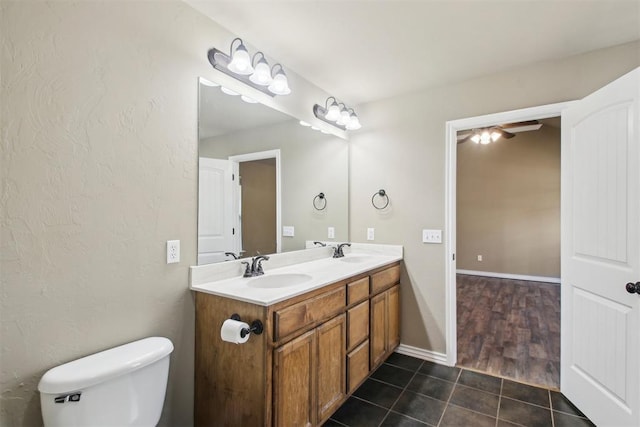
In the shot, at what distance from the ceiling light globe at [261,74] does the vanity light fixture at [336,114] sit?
2.53 feet

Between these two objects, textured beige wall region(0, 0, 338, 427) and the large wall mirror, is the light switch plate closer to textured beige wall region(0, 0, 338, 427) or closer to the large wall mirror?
the large wall mirror

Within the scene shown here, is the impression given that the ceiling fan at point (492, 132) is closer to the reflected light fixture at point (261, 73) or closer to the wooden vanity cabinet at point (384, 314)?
the wooden vanity cabinet at point (384, 314)

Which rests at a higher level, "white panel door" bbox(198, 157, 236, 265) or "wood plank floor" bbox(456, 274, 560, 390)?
"white panel door" bbox(198, 157, 236, 265)

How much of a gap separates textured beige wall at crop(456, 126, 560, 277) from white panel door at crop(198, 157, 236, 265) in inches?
211

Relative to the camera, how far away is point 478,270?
598 cm

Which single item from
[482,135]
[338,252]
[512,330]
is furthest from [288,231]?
[482,135]

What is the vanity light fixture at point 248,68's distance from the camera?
5.78 ft

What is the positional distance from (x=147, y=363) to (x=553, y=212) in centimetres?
634

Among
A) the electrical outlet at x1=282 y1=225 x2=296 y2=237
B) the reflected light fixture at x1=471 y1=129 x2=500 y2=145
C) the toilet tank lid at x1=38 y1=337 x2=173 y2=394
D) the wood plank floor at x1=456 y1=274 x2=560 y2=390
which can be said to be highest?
the reflected light fixture at x1=471 y1=129 x2=500 y2=145

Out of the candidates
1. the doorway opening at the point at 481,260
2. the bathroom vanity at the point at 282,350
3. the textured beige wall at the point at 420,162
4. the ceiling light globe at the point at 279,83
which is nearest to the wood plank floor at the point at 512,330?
the doorway opening at the point at 481,260

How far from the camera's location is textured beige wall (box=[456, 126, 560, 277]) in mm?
5391

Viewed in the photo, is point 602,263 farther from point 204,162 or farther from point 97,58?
point 97,58

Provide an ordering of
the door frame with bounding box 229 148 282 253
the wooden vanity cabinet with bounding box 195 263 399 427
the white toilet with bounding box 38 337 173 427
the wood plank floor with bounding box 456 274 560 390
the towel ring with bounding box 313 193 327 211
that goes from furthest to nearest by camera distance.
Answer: the towel ring with bounding box 313 193 327 211
the wood plank floor with bounding box 456 274 560 390
the door frame with bounding box 229 148 282 253
the wooden vanity cabinet with bounding box 195 263 399 427
the white toilet with bounding box 38 337 173 427

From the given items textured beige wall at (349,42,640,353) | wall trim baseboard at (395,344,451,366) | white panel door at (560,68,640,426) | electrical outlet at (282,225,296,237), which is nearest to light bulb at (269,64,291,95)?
electrical outlet at (282,225,296,237)
